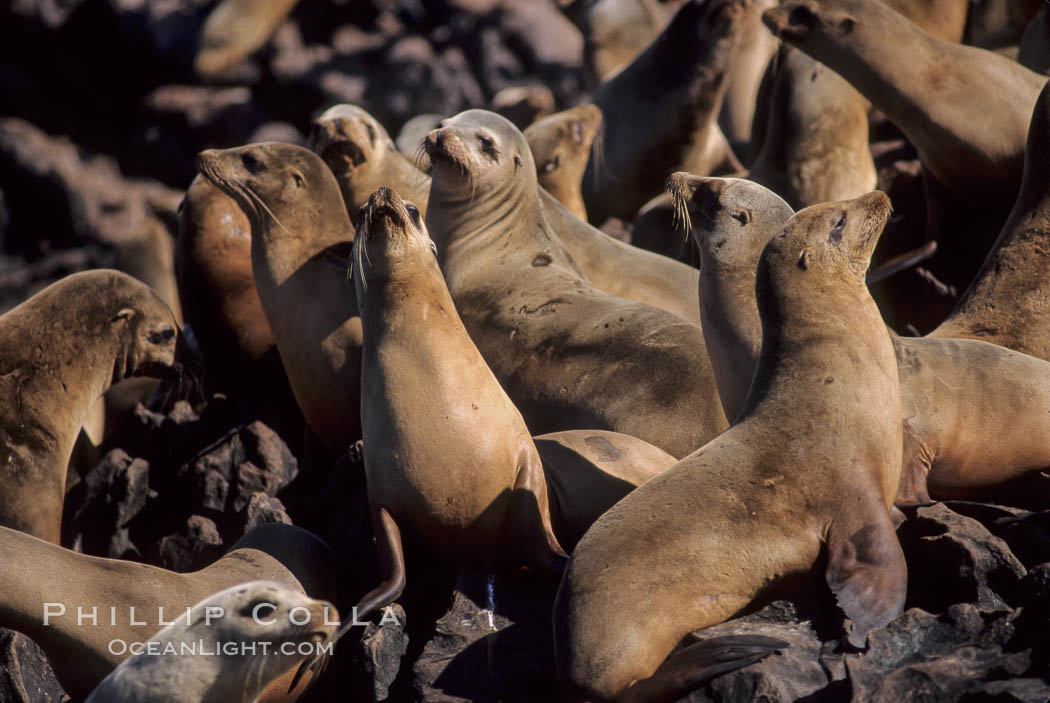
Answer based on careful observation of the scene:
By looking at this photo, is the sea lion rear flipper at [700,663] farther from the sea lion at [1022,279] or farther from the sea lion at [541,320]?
the sea lion at [1022,279]

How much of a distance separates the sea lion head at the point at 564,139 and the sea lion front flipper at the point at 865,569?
5679mm

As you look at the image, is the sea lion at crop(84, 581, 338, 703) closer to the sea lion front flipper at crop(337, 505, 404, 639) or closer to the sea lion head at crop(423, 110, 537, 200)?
the sea lion front flipper at crop(337, 505, 404, 639)

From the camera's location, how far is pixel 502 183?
23.2 ft

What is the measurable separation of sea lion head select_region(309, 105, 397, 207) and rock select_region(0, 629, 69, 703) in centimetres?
389

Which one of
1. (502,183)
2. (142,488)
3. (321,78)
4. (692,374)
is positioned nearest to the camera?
(692,374)

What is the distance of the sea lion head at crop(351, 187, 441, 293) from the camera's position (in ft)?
16.1

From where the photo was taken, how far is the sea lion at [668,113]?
9.84m

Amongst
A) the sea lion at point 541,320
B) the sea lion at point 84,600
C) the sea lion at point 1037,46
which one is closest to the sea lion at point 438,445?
the sea lion at point 84,600

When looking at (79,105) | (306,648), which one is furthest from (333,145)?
(79,105)

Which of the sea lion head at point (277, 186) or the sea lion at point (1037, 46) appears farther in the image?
the sea lion at point (1037, 46)

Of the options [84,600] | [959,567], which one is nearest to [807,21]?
[959,567]

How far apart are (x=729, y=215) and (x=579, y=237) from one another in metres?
2.08

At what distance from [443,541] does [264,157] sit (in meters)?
2.75

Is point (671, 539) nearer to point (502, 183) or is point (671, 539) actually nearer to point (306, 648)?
point (306, 648)
